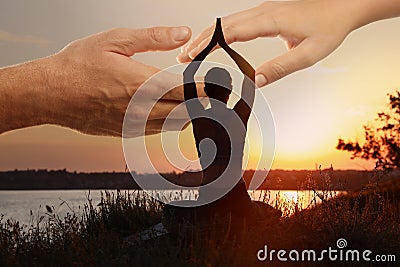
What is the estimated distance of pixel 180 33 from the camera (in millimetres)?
3576

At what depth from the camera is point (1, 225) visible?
15.3 feet

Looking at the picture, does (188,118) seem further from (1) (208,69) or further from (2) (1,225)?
(2) (1,225)

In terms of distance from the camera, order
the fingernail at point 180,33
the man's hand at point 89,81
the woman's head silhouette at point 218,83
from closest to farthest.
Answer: the fingernail at point 180,33, the man's hand at point 89,81, the woman's head silhouette at point 218,83

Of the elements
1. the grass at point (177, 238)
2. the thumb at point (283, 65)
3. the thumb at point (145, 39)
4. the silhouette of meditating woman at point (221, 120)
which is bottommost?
the grass at point (177, 238)

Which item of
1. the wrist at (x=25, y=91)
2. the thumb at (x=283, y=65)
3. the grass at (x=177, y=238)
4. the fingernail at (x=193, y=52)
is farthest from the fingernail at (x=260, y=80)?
the wrist at (x=25, y=91)

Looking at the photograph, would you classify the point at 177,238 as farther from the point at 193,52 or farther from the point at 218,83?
the point at 193,52

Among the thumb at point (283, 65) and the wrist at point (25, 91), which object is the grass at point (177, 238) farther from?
the thumb at point (283, 65)

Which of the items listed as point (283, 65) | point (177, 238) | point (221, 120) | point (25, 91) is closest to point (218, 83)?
point (221, 120)

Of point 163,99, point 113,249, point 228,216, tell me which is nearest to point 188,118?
point 163,99

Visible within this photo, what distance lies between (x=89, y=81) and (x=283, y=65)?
104cm

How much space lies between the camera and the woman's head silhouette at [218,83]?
3.80m

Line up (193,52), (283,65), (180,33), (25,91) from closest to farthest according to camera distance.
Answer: (180,33)
(283,65)
(25,91)
(193,52)

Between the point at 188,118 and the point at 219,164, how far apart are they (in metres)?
0.31

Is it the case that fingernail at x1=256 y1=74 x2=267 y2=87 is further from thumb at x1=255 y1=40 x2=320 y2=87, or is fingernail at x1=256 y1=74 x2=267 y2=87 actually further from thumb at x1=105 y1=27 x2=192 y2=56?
thumb at x1=105 y1=27 x2=192 y2=56
